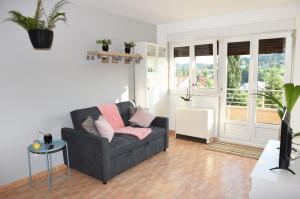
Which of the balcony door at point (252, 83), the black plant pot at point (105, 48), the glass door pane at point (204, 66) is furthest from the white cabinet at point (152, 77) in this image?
the balcony door at point (252, 83)

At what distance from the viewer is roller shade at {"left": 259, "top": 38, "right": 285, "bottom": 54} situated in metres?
3.95

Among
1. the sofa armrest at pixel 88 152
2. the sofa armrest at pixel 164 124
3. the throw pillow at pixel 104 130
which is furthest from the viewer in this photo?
the sofa armrest at pixel 164 124

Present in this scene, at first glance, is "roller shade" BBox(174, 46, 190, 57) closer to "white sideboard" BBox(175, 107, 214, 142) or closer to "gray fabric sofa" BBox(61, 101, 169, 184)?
"white sideboard" BBox(175, 107, 214, 142)

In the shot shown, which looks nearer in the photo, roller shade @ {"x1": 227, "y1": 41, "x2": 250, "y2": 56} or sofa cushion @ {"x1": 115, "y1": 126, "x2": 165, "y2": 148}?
sofa cushion @ {"x1": 115, "y1": 126, "x2": 165, "y2": 148}

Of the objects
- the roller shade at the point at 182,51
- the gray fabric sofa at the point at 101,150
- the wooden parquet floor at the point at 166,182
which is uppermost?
the roller shade at the point at 182,51

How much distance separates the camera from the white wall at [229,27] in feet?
12.4

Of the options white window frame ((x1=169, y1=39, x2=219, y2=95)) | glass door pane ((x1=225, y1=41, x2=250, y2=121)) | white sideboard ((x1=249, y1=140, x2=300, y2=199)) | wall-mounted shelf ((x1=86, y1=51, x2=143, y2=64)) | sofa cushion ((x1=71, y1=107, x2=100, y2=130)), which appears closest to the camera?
white sideboard ((x1=249, y1=140, x2=300, y2=199))

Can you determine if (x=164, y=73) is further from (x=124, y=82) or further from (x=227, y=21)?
(x=227, y=21)

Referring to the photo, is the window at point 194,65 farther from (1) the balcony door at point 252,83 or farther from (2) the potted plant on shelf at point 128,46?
(2) the potted plant on shelf at point 128,46

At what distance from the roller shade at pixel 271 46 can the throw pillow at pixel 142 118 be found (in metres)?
2.48

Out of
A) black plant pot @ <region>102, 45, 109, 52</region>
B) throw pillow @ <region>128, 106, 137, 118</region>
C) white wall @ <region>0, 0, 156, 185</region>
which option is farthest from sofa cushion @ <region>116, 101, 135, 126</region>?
black plant pot @ <region>102, 45, 109, 52</region>

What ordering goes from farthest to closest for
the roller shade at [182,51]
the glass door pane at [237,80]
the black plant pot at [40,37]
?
1. the roller shade at [182,51]
2. the glass door pane at [237,80]
3. the black plant pot at [40,37]

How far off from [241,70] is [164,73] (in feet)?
5.63

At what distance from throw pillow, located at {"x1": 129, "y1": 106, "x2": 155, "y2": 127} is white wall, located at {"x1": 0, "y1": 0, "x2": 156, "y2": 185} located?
0.61 metres
